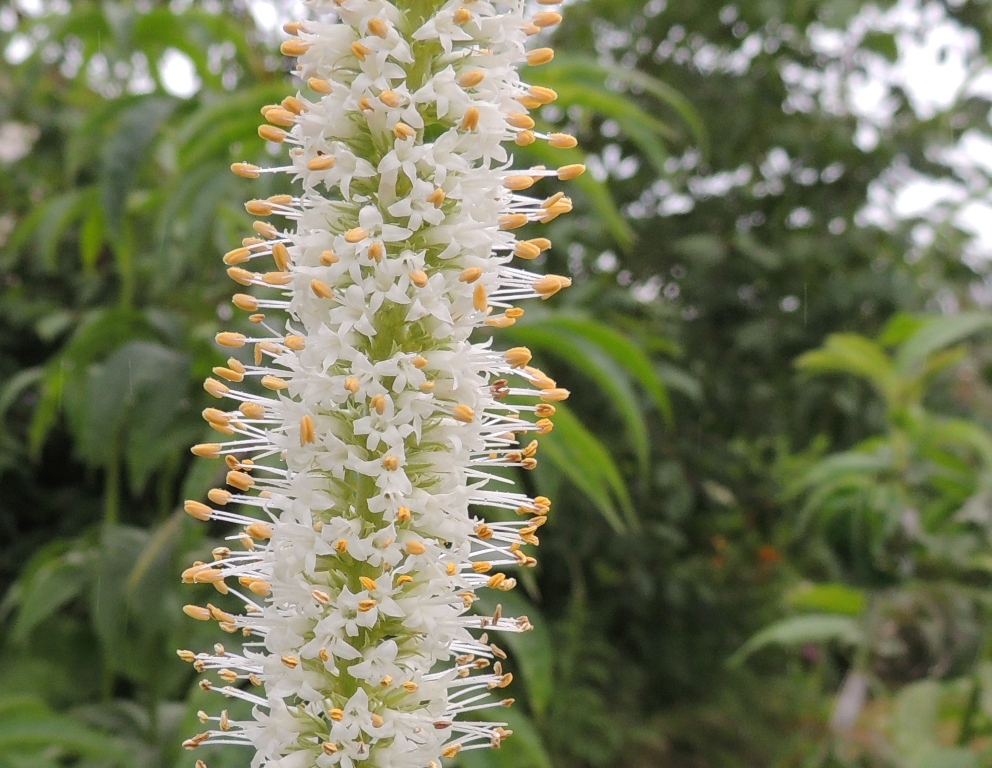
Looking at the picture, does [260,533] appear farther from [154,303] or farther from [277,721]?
[154,303]

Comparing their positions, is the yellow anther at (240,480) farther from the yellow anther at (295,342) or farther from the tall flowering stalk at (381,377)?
the yellow anther at (295,342)

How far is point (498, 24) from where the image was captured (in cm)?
99

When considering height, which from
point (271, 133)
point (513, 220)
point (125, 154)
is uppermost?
point (125, 154)

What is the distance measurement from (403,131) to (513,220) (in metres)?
0.16

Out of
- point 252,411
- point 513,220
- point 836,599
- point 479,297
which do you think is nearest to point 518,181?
point 513,220

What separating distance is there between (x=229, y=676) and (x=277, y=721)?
0.11 m

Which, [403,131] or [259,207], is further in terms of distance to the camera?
[259,207]

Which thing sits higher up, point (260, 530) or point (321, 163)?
point (321, 163)

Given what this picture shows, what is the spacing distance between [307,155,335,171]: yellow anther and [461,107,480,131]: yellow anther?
0.13 m

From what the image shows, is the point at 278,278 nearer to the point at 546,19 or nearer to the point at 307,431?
the point at 307,431

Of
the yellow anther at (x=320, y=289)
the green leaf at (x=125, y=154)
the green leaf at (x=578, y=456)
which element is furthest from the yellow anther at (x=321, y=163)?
the green leaf at (x=125, y=154)

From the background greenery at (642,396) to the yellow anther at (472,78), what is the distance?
679 millimetres

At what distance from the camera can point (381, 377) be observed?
36.2 inches

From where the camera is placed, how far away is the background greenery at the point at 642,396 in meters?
1.71
